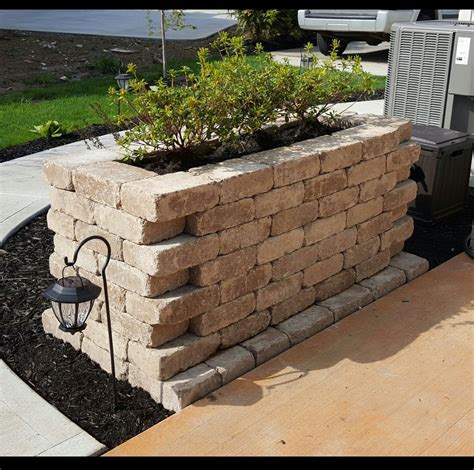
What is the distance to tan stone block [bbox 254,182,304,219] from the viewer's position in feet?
15.0

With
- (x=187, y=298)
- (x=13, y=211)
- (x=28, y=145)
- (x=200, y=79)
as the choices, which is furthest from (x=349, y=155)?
(x=28, y=145)

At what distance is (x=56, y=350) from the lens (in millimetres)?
4812

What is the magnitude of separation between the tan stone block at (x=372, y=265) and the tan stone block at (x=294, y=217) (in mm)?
776

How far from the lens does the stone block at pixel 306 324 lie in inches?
192

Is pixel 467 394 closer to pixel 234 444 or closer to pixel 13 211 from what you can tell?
pixel 234 444

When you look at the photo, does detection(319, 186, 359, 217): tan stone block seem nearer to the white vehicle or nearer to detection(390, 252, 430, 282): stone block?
detection(390, 252, 430, 282): stone block

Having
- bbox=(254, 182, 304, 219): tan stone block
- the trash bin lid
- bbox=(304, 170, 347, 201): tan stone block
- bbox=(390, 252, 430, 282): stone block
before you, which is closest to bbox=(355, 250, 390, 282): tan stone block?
bbox=(390, 252, 430, 282): stone block

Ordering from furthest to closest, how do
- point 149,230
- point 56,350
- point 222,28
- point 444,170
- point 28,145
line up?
point 222,28
point 28,145
point 444,170
point 56,350
point 149,230

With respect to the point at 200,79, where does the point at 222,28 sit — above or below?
below

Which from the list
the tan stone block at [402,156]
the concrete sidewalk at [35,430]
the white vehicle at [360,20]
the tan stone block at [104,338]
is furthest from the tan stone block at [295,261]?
the white vehicle at [360,20]

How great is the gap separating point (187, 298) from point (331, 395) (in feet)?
3.42

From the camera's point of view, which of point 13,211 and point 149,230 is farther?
point 13,211

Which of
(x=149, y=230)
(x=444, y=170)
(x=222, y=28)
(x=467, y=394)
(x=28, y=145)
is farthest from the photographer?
(x=222, y=28)

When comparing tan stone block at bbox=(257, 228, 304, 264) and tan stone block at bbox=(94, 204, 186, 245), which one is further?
tan stone block at bbox=(257, 228, 304, 264)
